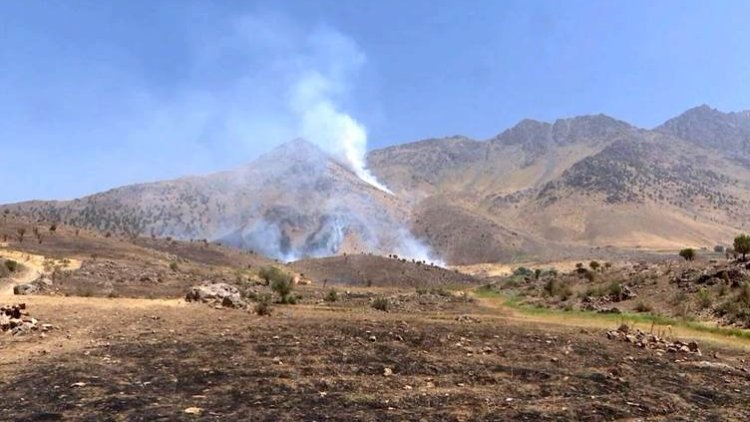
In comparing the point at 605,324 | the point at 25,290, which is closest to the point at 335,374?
the point at 605,324

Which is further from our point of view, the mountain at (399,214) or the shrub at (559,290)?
the mountain at (399,214)

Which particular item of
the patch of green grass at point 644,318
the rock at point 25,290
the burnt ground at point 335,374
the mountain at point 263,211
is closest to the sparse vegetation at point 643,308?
the patch of green grass at point 644,318

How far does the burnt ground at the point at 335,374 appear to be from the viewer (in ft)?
33.1

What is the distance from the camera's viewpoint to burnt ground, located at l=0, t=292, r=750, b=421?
1009 cm

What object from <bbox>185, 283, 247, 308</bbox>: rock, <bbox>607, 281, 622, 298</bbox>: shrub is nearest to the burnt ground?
<bbox>185, 283, 247, 308</bbox>: rock

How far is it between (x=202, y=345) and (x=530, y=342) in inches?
377

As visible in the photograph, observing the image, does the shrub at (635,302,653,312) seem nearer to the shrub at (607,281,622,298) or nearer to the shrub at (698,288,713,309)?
the shrub at (698,288,713,309)

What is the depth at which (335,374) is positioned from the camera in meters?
12.8

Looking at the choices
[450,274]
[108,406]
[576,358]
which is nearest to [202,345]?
[108,406]

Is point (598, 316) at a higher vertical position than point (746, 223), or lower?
lower

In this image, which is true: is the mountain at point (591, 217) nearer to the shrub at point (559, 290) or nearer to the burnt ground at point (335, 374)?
the shrub at point (559, 290)

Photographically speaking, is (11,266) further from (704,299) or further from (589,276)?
(589,276)

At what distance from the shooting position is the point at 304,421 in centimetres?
930

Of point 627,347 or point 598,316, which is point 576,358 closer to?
point 627,347
